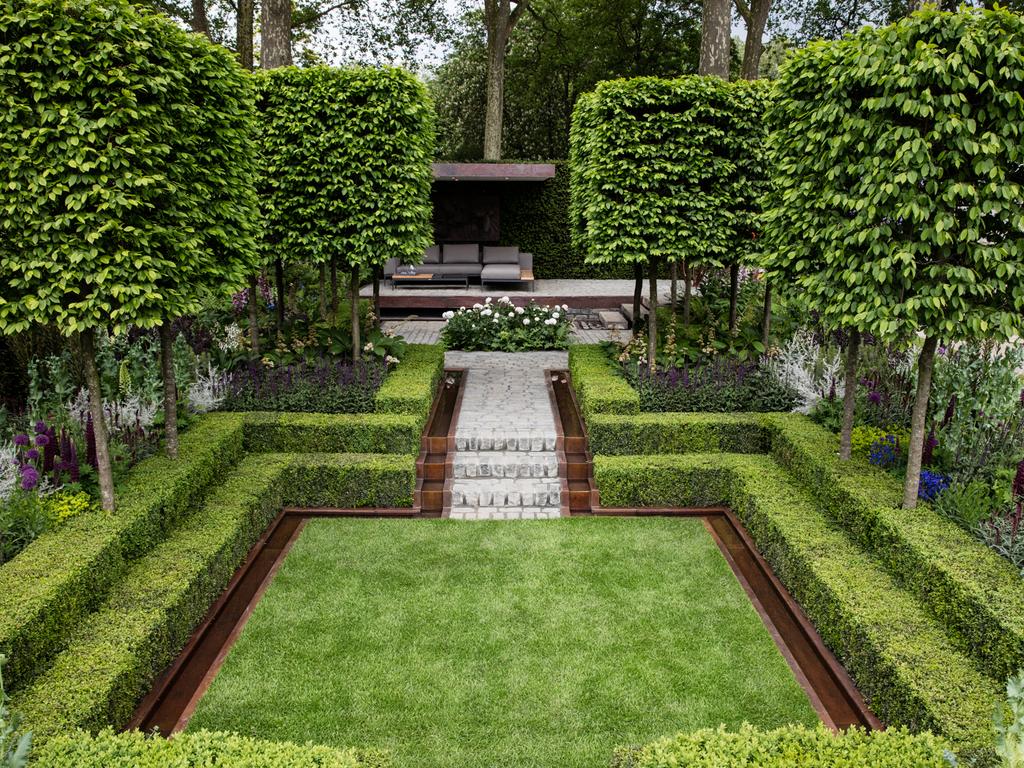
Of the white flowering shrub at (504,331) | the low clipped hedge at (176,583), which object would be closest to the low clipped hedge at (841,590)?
the low clipped hedge at (176,583)

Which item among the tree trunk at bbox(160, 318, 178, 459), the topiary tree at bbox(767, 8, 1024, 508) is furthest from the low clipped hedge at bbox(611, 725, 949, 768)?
the tree trunk at bbox(160, 318, 178, 459)

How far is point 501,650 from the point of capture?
5.69 metres

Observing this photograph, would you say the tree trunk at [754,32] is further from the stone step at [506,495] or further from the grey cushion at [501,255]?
the stone step at [506,495]

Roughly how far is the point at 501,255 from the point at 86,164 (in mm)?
15720

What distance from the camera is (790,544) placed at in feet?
21.3

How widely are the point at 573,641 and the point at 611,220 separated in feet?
17.9

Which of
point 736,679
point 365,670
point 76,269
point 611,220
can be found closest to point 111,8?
point 76,269

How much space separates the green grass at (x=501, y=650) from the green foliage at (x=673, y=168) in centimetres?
387

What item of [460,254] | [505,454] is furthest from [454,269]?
[505,454]

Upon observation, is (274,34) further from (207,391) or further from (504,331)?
(207,391)

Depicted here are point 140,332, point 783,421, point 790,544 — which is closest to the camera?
point 790,544

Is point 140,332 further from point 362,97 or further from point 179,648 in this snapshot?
point 179,648

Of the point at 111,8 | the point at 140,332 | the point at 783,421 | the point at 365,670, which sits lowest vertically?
the point at 365,670

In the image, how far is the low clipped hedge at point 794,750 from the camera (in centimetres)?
372
